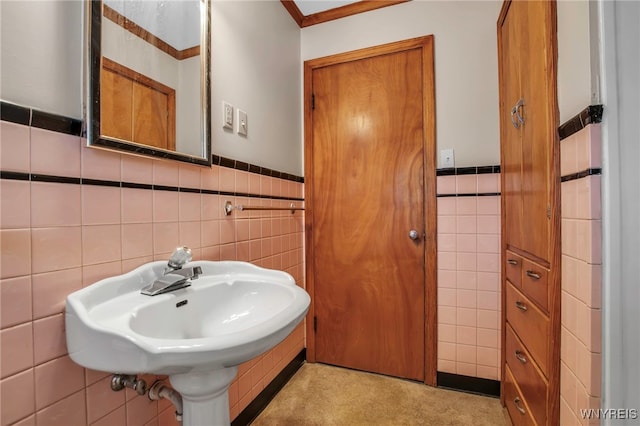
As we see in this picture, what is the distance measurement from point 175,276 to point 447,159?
1518 mm

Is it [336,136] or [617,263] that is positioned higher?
[336,136]

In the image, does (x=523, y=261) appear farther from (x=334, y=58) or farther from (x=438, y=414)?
(x=334, y=58)

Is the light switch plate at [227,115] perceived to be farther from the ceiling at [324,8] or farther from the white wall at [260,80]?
the ceiling at [324,8]

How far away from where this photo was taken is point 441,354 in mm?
1650

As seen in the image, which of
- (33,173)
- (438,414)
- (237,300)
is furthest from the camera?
(438,414)

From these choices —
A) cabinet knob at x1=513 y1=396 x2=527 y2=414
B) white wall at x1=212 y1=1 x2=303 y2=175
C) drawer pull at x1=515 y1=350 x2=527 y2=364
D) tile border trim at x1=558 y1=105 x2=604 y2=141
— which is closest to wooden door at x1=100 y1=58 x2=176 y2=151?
white wall at x1=212 y1=1 x2=303 y2=175

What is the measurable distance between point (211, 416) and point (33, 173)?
0.74m

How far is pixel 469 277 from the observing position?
1595 mm

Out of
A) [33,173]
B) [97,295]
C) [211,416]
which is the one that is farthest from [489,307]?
[33,173]

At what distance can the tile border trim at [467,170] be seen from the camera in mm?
1547

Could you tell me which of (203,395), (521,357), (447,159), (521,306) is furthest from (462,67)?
(203,395)

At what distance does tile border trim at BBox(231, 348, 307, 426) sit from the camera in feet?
4.31

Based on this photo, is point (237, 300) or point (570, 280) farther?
point (237, 300)

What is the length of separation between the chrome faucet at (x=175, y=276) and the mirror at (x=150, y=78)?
34cm
